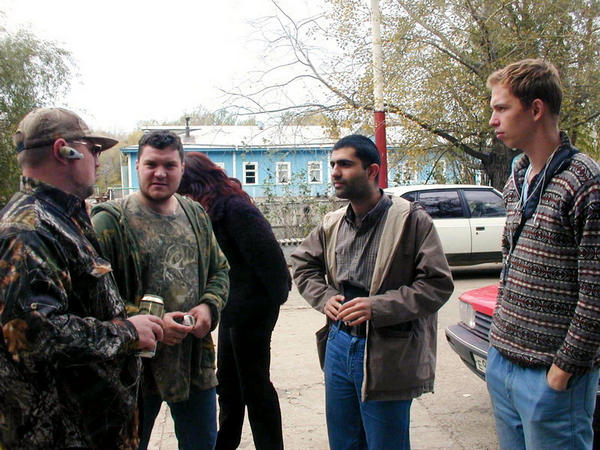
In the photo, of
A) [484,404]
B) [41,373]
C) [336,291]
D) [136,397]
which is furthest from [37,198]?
[484,404]

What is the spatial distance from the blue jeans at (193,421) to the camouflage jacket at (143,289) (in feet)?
0.27

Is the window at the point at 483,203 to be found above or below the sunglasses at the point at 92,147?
below

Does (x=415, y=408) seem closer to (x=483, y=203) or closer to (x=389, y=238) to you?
(x=389, y=238)

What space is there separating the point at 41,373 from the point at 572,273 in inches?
69.8

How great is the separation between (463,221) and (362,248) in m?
8.70

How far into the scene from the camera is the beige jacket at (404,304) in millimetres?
2416

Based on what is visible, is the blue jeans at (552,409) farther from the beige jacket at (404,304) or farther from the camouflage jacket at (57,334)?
the camouflage jacket at (57,334)

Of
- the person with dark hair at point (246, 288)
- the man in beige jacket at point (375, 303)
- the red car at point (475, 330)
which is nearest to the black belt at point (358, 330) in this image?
the man in beige jacket at point (375, 303)

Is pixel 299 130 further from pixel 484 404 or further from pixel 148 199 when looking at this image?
pixel 148 199

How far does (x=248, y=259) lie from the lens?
313 centimetres

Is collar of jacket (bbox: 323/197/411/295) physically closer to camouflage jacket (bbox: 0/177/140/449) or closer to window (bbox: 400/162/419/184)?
camouflage jacket (bbox: 0/177/140/449)

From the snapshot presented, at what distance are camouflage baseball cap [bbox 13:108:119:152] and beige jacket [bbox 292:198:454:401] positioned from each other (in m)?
1.37

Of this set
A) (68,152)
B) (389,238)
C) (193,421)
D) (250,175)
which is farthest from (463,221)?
(250,175)

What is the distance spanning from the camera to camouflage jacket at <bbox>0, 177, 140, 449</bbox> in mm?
1620
